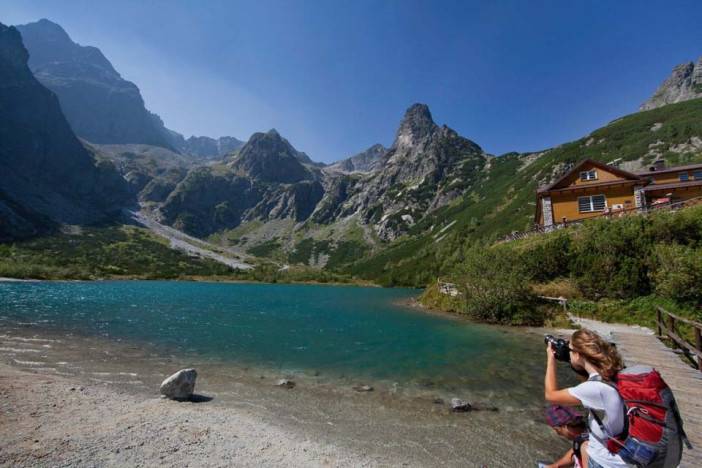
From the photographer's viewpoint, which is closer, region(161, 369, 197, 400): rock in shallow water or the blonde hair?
the blonde hair

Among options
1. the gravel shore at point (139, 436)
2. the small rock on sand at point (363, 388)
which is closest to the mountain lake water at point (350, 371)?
the small rock on sand at point (363, 388)

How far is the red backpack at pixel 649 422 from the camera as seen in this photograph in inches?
142

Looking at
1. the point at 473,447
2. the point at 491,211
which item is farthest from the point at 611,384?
the point at 491,211

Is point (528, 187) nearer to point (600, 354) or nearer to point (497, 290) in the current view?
point (497, 290)

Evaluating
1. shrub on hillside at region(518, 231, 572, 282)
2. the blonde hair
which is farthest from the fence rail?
the blonde hair

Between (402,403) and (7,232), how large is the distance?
23037 cm

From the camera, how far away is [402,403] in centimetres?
1297

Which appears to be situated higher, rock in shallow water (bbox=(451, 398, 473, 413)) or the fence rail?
the fence rail

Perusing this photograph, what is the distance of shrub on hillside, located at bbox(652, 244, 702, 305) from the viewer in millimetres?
20688

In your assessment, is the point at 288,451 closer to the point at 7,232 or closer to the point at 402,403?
the point at 402,403

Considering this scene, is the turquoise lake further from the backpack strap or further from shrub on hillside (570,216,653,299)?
the backpack strap

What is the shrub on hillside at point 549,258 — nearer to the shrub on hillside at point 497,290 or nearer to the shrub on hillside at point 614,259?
the shrub on hillside at point 614,259

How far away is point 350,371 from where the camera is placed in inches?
682

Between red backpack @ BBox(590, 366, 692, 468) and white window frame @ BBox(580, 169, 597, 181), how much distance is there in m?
47.8
